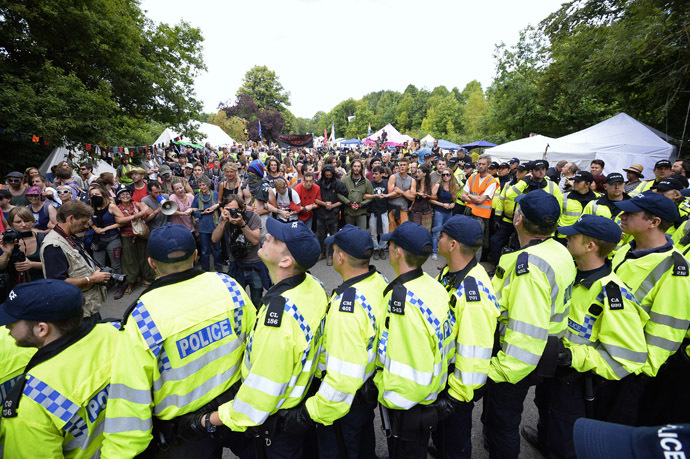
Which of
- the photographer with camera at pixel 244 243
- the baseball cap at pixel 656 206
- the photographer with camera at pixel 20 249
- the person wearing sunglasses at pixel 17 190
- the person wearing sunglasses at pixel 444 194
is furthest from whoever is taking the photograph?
the person wearing sunglasses at pixel 444 194

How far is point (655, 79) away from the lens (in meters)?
11.1

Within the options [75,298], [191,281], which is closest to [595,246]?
[191,281]

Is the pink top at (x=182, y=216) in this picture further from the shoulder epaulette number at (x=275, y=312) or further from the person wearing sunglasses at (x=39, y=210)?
the shoulder epaulette number at (x=275, y=312)

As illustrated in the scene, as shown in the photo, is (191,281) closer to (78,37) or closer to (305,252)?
(305,252)

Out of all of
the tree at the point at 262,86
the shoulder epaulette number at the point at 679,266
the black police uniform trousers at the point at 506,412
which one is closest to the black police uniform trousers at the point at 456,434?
the black police uniform trousers at the point at 506,412

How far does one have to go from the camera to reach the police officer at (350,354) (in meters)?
1.77

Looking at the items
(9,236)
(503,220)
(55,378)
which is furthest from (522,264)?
(9,236)

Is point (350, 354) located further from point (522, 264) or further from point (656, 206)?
point (656, 206)

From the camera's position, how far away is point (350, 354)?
1.78m

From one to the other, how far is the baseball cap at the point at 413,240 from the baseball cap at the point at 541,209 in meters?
0.89

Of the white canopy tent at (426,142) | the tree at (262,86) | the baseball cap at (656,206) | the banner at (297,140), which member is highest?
the tree at (262,86)

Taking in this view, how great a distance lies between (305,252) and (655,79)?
49.8 ft

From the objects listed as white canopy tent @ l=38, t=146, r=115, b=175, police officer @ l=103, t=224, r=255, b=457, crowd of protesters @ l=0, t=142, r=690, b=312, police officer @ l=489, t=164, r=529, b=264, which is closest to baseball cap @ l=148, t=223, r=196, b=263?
police officer @ l=103, t=224, r=255, b=457

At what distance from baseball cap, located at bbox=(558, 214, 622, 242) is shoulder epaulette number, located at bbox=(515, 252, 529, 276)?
1.04 ft
